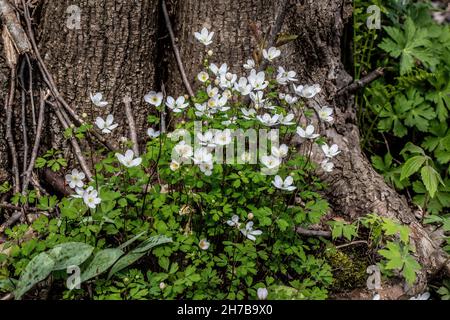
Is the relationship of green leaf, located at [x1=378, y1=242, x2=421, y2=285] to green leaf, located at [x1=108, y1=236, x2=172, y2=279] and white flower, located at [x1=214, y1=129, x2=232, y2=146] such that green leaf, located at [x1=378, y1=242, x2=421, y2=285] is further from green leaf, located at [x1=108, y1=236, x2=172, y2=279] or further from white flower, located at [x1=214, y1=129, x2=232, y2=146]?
green leaf, located at [x1=108, y1=236, x2=172, y2=279]

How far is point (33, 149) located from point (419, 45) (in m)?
2.63

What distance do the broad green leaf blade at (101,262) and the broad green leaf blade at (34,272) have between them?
15cm

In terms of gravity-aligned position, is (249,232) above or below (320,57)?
below

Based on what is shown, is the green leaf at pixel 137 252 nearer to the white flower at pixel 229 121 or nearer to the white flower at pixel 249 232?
the white flower at pixel 249 232

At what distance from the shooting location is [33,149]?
10.2ft

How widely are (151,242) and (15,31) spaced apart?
155cm

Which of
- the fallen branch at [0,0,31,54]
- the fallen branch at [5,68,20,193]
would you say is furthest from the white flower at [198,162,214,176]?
the fallen branch at [0,0,31,54]

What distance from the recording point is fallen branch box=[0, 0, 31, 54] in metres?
3.10

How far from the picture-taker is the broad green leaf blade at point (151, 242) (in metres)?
2.35

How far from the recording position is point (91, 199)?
239 centimetres

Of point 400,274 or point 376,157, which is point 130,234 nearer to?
point 400,274

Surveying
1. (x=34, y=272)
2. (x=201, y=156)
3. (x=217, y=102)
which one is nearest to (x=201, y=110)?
(x=217, y=102)

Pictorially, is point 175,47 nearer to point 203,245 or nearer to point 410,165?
point 203,245
